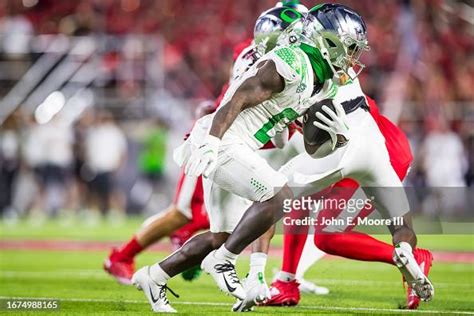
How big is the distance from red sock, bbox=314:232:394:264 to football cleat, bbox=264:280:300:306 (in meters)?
0.35

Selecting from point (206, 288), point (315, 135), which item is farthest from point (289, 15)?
point (206, 288)

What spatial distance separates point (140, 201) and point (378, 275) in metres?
10.9

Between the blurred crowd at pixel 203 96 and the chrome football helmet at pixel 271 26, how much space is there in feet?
34.9

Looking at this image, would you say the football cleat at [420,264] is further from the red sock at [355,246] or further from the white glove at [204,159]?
the white glove at [204,159]

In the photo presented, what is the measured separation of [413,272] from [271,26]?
187 centimetres

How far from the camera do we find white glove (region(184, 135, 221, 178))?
18.5ft

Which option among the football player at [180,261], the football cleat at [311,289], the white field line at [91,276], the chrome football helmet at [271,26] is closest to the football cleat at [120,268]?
the white field line at [91,276]

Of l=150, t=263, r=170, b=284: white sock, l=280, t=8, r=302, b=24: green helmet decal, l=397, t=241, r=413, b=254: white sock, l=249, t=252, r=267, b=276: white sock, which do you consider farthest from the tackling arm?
l=397, t=241, r=413, b=254: white sock

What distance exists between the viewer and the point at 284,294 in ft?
22.6

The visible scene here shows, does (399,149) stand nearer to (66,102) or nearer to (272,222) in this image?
(272,222)

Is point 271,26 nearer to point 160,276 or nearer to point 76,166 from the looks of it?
point 160,276

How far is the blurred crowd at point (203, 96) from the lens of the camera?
59.0ft

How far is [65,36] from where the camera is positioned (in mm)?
18891

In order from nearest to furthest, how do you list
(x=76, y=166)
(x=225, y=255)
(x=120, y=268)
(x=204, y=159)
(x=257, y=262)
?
1. (x=204, y=159)
2. (x=225, y=255)
3. (x=257, y=262)
4. (x=120, y=268)
5. (x=76, y=166)
